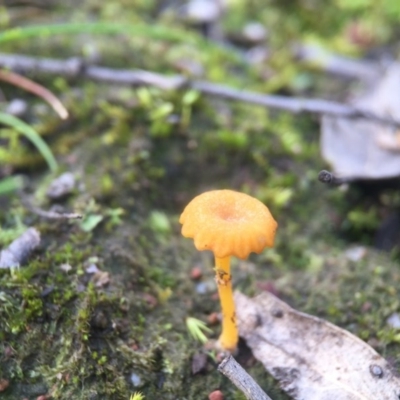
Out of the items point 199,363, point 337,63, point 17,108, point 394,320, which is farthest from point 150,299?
point 337,63

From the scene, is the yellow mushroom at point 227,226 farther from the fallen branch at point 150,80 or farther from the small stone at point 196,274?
the fallen branch at point 150,80

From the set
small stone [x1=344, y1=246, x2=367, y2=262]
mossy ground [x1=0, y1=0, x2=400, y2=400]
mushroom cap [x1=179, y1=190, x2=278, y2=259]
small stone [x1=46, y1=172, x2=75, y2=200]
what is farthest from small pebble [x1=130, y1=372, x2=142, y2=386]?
small stone [x1=344, y1=246, x2=367, y2=262]

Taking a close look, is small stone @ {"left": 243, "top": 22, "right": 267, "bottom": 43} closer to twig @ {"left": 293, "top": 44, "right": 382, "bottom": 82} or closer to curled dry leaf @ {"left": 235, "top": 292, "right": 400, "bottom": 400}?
twig @ {"left": 293, "top": 44, "right": 382, "bottom": 82}

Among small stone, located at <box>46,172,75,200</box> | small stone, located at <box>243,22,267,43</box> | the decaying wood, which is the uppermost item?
small stone, located at <box>243,22,267,43</box>

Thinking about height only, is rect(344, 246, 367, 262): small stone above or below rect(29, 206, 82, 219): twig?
below

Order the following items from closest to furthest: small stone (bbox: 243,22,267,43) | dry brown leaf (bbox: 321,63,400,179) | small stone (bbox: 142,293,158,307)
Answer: small stone (bbox: 142,293,158,307)
dry brown leaf (bbox: 321,63,400,179)
small stone (bbox: 243,22,267,43)

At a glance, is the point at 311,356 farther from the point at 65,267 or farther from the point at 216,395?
the point at 65,267

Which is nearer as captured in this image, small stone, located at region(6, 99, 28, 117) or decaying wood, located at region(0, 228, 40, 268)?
decaying wood, located at region(0, 228, 40, 268)

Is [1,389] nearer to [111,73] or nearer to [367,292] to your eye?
[367,292]
